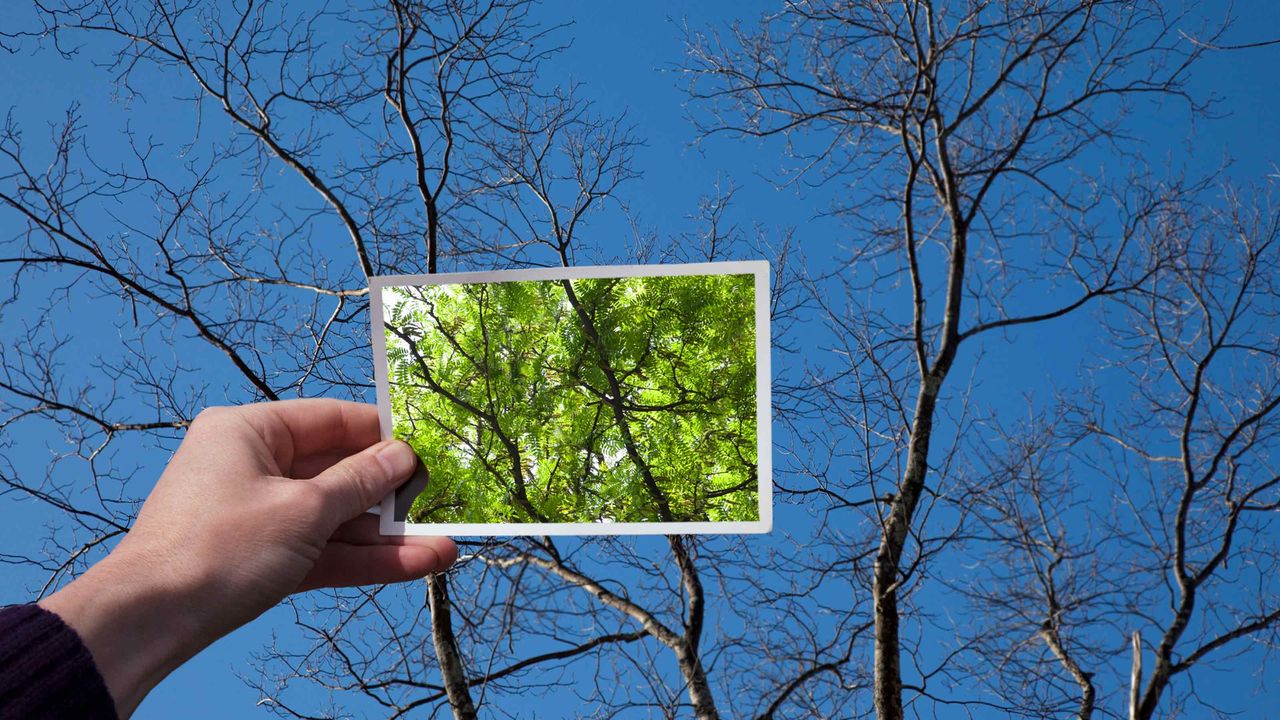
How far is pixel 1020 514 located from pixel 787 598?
116cm

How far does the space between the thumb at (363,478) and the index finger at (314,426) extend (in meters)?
0.14

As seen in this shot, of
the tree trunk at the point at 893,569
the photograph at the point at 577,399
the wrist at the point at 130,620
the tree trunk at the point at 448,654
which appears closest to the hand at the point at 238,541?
the wrist at the point at 130,620

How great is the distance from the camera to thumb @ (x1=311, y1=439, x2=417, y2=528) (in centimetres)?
148

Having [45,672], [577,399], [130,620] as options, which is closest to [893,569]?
[577,399]

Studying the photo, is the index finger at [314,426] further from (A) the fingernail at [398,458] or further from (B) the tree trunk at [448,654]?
(B) the tree trunk at [448,654]

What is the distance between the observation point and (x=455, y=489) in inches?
66.7

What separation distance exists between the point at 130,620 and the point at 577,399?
850 mm

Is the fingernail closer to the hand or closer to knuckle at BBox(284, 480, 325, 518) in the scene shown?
the hand

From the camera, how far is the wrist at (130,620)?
105cm

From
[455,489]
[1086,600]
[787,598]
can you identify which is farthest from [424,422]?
[1086,600]

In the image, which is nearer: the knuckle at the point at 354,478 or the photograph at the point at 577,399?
the knuckle at the point at 354,478

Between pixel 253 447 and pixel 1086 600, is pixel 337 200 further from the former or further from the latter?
pixel 1086 600

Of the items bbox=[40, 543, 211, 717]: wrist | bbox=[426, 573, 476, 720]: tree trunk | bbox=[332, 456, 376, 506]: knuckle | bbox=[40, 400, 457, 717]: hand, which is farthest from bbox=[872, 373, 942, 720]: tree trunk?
bbox=[40, 543, 211, 717]: wrist

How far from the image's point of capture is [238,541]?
4.36 feet
